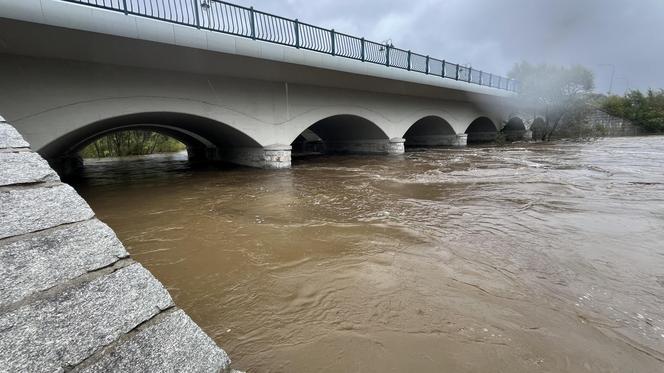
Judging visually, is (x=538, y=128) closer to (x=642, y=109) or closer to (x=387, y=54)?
(x=642, y=109)

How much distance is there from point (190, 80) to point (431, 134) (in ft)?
63.2

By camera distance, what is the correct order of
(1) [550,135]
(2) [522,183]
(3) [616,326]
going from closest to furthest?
(3) [616,326] < (2) [522,183] < (1) [550,135]

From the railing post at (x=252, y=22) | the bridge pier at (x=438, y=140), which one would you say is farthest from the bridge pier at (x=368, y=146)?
the railing post at (x=252, y=22)

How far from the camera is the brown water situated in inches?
82.2

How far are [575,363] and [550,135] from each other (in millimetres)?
31547

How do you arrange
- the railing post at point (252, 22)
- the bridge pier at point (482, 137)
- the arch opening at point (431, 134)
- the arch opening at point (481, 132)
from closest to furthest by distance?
the railing post at point (252, 22)
the arch opening at point (431, 134)
the arch opening at point (481, 132)
the bridge pier at point (482, 137)

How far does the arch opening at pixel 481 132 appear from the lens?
2889 cm

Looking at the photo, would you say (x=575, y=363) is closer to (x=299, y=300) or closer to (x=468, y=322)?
(x=468, y=322)

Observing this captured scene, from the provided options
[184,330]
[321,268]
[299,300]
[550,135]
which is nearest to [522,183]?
[321,268]

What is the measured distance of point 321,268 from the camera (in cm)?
334

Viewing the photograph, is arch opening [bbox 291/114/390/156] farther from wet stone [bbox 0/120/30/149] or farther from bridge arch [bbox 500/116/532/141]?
bridge arch [bbox 500/116/532/141]

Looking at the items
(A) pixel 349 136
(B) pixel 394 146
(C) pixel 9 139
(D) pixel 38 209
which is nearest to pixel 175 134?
(A) pixel 349 136

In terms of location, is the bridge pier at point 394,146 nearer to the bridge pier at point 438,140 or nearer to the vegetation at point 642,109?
the bridge pier at point 438,140

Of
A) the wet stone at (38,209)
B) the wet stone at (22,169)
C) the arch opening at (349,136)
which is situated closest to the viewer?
the wet stone at (38,209)
